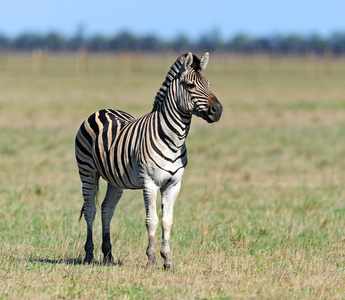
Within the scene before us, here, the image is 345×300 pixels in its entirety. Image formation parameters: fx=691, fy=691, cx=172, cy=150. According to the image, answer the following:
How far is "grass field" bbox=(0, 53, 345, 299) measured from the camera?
22.5 feet

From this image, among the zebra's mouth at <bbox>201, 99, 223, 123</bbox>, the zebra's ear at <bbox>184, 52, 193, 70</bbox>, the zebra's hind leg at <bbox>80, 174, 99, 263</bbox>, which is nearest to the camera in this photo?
the zebra's mouth at <bbox>201, 99, 223, 123</bbox>

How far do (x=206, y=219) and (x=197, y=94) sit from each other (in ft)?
13.7

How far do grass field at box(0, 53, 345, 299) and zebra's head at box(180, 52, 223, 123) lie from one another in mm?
1719

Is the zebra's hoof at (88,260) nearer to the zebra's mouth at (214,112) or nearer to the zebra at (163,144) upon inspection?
the zebra at (163,144)

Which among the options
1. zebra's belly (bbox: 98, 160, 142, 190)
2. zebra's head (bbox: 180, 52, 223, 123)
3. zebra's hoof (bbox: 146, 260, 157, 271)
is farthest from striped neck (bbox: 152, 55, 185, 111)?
zebra's hoof (bbox: 146, 260, 157, 271)

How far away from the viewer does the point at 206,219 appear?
36.6ft

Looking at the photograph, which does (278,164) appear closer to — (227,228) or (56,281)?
(227,228)

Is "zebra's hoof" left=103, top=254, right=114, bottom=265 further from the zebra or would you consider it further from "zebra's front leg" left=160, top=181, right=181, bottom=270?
"zebra's front leg" left=160, top=181, right=181, bottom=270

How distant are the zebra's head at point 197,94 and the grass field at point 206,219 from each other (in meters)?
1.72

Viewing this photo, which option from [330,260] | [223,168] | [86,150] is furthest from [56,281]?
[223,168]

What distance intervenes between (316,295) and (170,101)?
2.63 meters

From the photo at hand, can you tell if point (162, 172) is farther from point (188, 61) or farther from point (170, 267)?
point (188, 61)

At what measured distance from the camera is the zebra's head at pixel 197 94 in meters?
7.19

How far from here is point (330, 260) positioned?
27.5 feet
